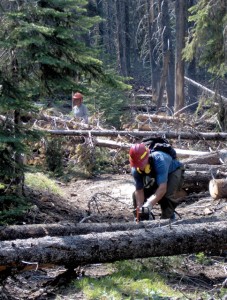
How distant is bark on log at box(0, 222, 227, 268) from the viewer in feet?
18.0

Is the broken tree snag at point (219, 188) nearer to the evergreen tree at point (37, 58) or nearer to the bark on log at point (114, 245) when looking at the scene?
the evergreen tree at point (37, 58)

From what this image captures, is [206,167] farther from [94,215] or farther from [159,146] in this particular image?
[159,146]

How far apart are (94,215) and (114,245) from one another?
3.42 meters

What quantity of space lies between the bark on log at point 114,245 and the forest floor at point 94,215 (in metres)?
0.32

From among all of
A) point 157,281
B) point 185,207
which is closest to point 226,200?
point 185,207

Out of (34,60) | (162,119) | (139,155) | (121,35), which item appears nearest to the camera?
(139,155)

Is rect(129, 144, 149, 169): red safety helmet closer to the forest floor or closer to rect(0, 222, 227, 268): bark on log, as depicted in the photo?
the forest floor

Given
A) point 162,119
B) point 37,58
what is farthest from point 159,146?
point 162,119

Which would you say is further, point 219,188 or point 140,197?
point 219,188

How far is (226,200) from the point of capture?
401 inches

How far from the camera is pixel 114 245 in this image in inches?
232

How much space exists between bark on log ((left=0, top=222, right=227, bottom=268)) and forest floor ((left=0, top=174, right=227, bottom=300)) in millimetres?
323

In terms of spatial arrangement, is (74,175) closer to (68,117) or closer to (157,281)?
(68,117)

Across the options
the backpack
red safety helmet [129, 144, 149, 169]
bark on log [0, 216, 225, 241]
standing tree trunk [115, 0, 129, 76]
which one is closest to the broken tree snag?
the backpack
